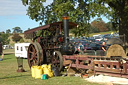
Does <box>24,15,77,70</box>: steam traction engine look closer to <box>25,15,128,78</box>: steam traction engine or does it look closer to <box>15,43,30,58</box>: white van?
<box>25,15,128,78</box>: steam traction engine

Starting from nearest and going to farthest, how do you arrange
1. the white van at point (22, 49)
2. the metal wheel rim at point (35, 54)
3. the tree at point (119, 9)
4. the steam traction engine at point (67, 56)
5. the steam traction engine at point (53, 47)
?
1. the steam traction engine at point (67, 56)
2. the steam traction engine at point (53, 47)
3. the metal wheel rim at point (35, 54)
4. the tree at point (119, 9)
5. the white van at point (22, 49)

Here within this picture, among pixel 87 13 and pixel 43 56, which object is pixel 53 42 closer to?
pixel 43 56

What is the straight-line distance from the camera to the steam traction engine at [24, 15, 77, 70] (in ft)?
37.3

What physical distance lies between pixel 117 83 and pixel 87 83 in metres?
1.08

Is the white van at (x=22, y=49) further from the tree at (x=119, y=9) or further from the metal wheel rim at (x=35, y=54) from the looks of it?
the metal wheel rim at (x=35, y=54)

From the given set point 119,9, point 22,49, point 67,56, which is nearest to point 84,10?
point 119,9

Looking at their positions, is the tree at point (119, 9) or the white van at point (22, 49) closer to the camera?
the tree at point (119, 9)

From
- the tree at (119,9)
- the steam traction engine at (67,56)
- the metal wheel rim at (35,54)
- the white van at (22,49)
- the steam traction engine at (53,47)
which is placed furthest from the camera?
the white van at (22,49)

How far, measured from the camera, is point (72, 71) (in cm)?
1072

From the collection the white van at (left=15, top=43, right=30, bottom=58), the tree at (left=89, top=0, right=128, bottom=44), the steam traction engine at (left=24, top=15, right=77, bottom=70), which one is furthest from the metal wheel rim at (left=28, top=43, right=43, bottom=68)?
the white van at (left=15, top=43, right=30, bottom=58)

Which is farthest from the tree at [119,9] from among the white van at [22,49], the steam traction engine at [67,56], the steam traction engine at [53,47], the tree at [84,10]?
the white van at [22,49]

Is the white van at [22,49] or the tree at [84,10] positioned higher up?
the tree at [84,10]

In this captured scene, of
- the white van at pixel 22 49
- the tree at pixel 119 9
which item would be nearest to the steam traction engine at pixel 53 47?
the tree at pixel 119 9

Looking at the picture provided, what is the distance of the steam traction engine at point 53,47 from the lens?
37.3ft
